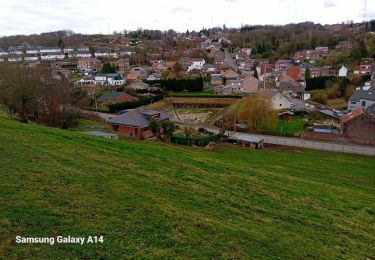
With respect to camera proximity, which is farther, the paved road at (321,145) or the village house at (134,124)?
the village house at (134,124)

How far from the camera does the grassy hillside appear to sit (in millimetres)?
7430

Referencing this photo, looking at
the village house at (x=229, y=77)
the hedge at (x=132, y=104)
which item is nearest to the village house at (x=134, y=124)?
the hedge at (x=132, y=104)

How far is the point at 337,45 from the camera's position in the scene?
104 meters

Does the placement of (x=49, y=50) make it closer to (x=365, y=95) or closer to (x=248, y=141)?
(x=365, y=95)

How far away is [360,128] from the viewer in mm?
32969

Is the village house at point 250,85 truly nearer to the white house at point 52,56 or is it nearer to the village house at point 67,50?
the white house at point 52,56

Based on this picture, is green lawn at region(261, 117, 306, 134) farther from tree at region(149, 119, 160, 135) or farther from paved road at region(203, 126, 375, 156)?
tree at region(149, 119, 160, 135)

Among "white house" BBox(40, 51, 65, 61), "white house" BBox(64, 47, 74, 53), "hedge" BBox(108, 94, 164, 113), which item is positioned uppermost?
"white house" BBox(64, 47, 74, 53)

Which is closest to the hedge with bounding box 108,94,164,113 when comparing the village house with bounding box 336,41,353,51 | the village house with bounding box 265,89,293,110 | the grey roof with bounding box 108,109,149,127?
the grey roof with bounding box 108,109,149,127

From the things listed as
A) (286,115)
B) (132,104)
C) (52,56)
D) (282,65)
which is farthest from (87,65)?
(286,115)

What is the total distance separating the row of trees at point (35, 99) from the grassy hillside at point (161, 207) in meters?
13.6

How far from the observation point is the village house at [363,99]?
4400cm

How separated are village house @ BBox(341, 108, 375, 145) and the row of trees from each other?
1025 inches

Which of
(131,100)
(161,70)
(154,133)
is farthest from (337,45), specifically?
(154,133)
